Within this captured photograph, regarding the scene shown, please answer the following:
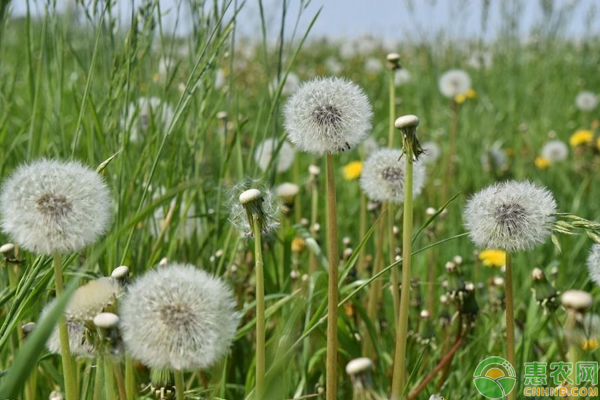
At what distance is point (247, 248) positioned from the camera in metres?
1.92

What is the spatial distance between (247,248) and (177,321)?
3.62 feet

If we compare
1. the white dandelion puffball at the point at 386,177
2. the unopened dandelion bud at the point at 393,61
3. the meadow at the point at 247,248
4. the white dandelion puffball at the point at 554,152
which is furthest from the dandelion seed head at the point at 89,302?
the white dandelion puffball at the point at 554,152

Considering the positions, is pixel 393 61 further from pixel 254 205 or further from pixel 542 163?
pixel 542 163

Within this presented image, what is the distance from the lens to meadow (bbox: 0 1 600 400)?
936 millimetres

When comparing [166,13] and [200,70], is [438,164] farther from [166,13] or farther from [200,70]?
[200,70]

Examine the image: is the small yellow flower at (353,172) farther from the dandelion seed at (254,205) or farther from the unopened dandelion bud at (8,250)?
the unopened dandelion bud at (8,250)

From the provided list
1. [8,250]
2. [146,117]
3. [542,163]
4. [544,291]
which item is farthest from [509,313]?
[542,163]

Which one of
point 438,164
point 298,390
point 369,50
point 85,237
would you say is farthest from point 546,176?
point 369,50

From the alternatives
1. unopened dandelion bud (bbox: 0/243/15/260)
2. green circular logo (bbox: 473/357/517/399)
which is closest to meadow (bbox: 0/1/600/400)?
unopened dandelion bud (bbox: 0/243/15/260)

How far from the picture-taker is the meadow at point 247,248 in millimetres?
936

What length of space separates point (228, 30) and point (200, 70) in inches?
4.1

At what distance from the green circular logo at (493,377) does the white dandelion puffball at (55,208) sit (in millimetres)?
681

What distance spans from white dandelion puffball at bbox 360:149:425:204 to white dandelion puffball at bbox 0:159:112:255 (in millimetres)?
690

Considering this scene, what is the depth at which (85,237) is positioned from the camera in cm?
94
